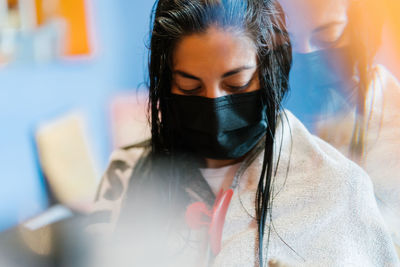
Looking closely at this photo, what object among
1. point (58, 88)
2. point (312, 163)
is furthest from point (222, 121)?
point (58, 88)

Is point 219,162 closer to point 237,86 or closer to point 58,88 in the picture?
point 237,86

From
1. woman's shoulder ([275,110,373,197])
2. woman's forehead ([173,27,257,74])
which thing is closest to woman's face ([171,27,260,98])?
woman's forehead ([173,27,257,74])

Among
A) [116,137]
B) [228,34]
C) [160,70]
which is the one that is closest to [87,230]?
[116,137]

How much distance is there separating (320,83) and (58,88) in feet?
1.77

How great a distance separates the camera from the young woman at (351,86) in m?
0.64

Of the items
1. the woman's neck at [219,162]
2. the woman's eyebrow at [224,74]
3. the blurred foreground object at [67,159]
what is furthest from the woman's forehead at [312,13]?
the blurred foreground object at [67,159]

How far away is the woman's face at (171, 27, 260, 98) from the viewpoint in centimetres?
62

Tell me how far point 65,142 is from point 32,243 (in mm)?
247

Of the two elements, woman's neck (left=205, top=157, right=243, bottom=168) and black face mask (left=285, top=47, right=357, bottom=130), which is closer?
black face mask (left=285, top=47, right=357, bottom=130)

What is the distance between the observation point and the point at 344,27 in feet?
2.11

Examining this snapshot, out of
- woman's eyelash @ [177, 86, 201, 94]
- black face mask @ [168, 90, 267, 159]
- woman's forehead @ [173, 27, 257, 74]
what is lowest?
black face mask @ [168, 90, 267, 159]

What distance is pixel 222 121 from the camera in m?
0.66

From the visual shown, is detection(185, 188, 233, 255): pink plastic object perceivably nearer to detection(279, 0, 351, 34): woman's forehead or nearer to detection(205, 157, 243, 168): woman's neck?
detection(205, 157, 243, 168): woman's neck

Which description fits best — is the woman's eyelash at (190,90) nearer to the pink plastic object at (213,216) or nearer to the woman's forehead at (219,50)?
the woman's forehead at (219,50)
